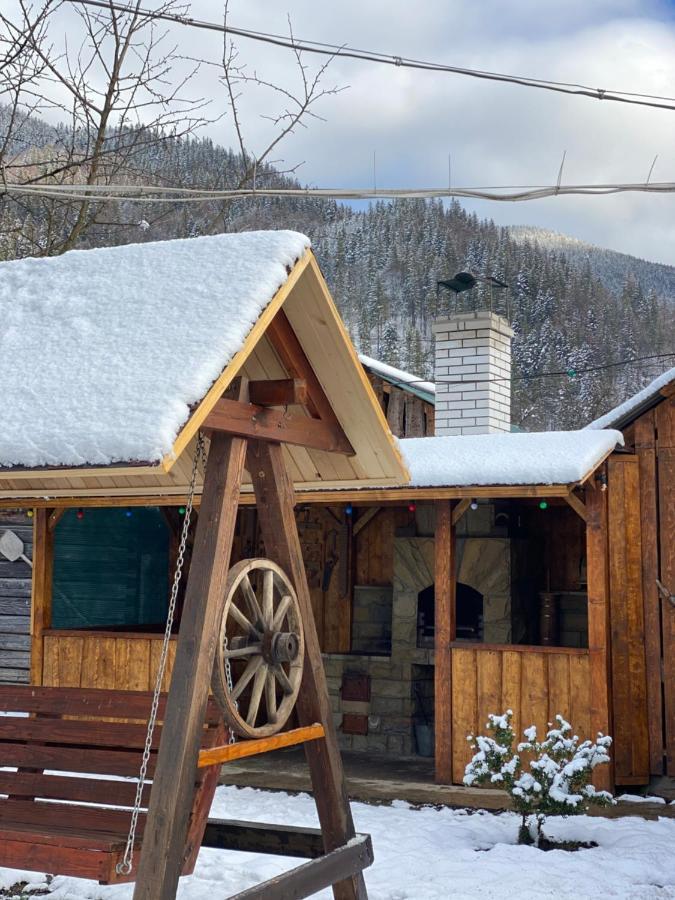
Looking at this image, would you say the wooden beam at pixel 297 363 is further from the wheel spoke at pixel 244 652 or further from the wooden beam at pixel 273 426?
the wheel spoke at pixel 244 652

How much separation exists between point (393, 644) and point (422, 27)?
6436mm

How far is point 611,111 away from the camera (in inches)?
281

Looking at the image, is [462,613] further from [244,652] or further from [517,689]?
[244,652]

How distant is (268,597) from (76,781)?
144 centimetres

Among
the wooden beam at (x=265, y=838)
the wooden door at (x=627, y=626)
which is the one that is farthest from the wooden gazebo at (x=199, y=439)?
the wooden door at (x=627, y=626)

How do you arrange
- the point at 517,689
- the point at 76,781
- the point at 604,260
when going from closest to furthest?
1. the point at 76,781
2. the point at 517,689
3. the point at 604,260

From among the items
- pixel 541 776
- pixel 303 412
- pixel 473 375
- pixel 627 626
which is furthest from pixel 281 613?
pixel 473 375

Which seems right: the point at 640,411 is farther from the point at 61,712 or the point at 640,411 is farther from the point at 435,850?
the point at 61,712

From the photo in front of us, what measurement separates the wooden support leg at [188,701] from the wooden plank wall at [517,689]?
5.01 meters

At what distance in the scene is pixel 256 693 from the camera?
4230mm

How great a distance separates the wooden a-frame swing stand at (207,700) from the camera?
12.0 feet

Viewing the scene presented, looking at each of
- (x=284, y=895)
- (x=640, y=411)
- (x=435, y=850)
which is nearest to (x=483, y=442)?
(x=640, y=411)

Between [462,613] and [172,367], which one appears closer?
[172,367]

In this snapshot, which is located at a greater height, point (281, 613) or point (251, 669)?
point (281, 613)
